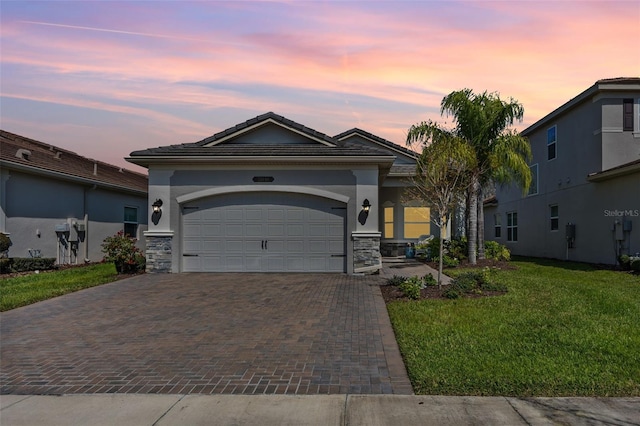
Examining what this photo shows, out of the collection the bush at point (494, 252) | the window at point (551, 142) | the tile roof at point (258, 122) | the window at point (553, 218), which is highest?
the window at point (551, 142)

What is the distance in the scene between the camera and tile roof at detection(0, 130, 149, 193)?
16.2 m

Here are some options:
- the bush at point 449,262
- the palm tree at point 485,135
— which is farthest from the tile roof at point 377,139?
the bush at point 449,262

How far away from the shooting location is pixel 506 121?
1698 cm

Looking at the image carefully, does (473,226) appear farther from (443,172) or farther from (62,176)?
(62,176)

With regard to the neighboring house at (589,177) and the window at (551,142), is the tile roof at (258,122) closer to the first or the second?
the neighboring house at (589,177)

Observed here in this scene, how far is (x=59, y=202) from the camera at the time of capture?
1766 centimetres

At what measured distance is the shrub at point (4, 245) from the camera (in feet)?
47.1

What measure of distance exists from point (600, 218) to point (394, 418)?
1663 centimetres

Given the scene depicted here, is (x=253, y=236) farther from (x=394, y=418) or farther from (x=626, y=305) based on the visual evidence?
(x=394, y=418)

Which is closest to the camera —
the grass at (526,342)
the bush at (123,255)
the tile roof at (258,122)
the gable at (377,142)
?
the grass at (526,342)

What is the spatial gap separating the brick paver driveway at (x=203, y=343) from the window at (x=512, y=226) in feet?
57.5

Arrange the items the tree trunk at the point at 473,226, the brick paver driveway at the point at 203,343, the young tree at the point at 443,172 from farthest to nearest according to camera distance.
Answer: the tree trunk at the point at 473,226 → the young tree at the point at 443,172 → the brick paver driveway at the point at 203,343

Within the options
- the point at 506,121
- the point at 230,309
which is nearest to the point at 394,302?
the point at 230,309

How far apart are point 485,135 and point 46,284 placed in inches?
585
